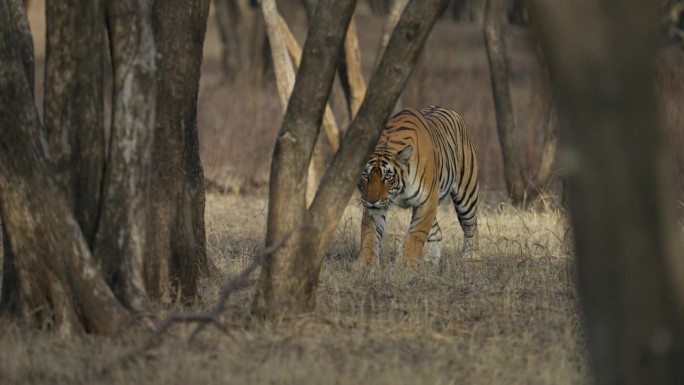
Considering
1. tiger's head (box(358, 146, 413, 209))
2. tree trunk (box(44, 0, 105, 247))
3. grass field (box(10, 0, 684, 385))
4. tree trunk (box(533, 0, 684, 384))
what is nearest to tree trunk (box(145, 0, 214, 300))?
grass field (box(10, 0, 684, 385))

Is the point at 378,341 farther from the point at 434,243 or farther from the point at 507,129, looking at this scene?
the point at 507,129

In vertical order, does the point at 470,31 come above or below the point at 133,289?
above

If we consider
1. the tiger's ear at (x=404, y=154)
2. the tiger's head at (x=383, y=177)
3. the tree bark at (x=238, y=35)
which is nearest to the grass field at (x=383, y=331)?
the tiger's head at (x=383, y=177)

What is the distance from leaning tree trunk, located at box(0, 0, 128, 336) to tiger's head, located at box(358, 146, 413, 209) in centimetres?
414

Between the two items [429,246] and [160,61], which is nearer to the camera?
[160,61]

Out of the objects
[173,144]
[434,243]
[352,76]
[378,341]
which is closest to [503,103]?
[352,76]

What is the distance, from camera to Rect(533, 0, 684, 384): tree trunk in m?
3.91

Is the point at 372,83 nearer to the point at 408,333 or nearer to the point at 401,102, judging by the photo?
the point at 408,333

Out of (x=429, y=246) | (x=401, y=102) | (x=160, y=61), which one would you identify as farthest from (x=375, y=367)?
(x=401, y=102)

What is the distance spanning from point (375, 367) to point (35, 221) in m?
1.68

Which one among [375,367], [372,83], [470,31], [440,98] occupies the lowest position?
[375,367]

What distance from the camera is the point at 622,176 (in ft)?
12.9

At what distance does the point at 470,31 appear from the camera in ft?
129

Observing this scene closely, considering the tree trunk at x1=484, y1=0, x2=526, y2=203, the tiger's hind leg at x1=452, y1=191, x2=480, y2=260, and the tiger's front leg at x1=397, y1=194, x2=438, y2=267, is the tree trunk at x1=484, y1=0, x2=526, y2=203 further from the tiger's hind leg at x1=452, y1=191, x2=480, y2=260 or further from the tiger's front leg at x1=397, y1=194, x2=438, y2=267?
the tiger's front leg at x1=397, y1=194, x2=438, y2=267
